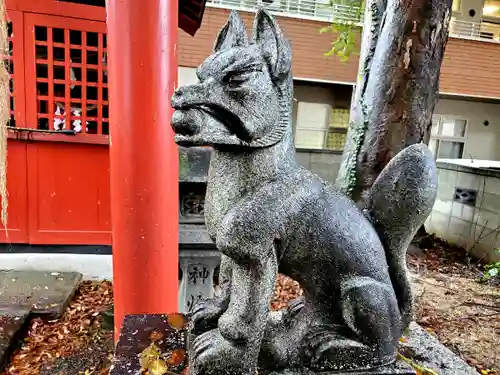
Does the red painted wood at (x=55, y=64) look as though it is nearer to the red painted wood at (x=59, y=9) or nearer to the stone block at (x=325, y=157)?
the red painted wood at (x=59, y=9)

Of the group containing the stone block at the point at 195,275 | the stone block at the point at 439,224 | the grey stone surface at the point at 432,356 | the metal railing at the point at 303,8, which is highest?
the metal railing at the point at 303,8

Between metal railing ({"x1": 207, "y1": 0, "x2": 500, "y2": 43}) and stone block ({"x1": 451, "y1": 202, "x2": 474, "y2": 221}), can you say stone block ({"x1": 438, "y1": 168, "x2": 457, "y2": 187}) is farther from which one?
metal railing ({"x1": 207, "y1": 0, "x2": 500, "y2": 43})

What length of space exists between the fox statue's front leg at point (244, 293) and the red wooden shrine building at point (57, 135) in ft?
11.0

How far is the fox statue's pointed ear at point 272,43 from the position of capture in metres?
1.01

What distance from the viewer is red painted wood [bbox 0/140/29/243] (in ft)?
13.3

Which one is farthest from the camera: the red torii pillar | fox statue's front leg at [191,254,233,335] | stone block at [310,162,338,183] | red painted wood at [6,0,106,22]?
stone block at [310,162,338,183]

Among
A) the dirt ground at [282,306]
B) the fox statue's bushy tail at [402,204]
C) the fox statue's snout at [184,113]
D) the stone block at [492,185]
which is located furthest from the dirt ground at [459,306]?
the fox statue's snout at [184,113]

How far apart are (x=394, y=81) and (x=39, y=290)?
11.7 ft

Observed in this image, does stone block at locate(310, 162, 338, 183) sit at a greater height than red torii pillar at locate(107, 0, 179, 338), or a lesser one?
lesser

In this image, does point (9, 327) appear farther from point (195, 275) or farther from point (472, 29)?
point (472, 29)

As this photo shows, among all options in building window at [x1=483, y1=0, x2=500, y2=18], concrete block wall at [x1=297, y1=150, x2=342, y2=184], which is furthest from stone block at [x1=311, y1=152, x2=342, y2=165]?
building window at [x1=483, y1=0, x2=500, y2=18]

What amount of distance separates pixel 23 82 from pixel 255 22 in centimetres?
367

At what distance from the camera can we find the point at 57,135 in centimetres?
404

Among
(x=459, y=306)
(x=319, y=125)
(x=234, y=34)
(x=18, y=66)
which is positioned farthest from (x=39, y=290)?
(x=319, y=125)
